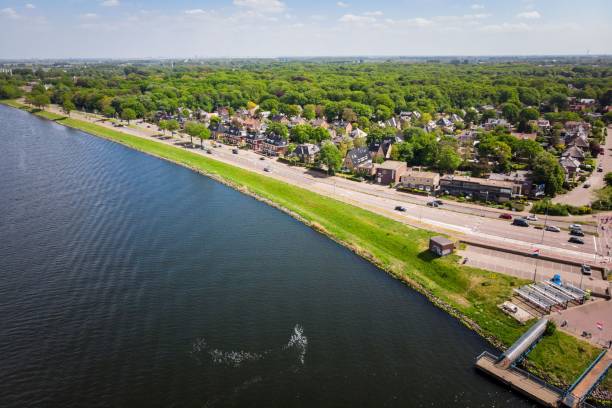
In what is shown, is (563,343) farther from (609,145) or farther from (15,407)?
(609,145)

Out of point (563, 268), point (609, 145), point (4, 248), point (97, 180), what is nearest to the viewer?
point (563, 268)

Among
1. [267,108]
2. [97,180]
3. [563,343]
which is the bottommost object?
[563,343]

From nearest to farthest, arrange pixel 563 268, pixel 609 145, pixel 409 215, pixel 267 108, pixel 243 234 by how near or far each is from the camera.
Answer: pixel 563 268, pixel 243 234, pixel 409 215, pixel 609 145, pixel 267 108

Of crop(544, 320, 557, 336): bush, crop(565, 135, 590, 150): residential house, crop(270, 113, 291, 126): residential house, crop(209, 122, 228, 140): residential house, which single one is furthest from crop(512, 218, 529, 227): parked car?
crop(270, 113, 291, 126): residential house

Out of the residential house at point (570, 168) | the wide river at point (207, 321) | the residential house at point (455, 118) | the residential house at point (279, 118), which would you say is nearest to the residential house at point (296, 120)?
the residential house at point (279, 118)

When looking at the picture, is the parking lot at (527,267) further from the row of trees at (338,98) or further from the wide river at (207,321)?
the row of trees at (338,98)

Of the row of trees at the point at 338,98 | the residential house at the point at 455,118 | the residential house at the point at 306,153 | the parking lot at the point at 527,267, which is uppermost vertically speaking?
the row of trees at the point at 338,98

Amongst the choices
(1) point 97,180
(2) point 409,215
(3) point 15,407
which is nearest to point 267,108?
(1) point 97,180
